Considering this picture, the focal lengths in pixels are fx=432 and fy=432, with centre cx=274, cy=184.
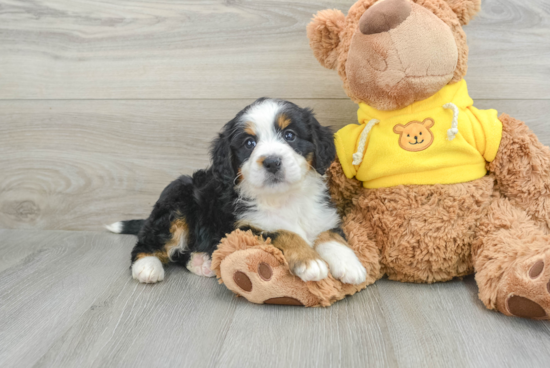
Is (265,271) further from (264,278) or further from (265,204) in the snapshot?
(265,204)

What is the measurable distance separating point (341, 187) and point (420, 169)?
35cm

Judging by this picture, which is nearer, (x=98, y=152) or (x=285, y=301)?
(x=285, y=301)

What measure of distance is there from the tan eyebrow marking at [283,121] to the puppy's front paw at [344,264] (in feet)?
1.57

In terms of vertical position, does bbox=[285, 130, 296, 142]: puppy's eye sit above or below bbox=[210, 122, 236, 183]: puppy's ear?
above

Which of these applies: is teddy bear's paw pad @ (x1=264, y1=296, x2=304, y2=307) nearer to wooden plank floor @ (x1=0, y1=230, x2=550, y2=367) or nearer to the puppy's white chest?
wooden plank floor @ (x1=0, y1=230, x2=550, y2=367)

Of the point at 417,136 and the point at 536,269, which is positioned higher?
the point at 417,136

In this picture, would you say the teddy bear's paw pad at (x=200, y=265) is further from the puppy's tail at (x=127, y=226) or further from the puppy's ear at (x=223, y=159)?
the puppy's tail at (x=127, y=226)

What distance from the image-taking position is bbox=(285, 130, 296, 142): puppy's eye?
1627 mm

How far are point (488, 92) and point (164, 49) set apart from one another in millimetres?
1591

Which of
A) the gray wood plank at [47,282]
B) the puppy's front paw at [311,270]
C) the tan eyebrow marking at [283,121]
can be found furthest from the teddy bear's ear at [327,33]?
the gray wood plank at [47,282]

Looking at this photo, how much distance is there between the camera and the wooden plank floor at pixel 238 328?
122cm

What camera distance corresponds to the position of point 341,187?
5.92ft

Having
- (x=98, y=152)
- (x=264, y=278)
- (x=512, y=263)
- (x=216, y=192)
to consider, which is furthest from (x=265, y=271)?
(x=98, y=152)

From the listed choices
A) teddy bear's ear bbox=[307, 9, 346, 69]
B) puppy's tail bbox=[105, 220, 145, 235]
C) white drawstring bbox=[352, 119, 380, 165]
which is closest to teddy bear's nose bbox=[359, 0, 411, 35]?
teddy bear's ear bbox=[307, 9, 346, 69]
